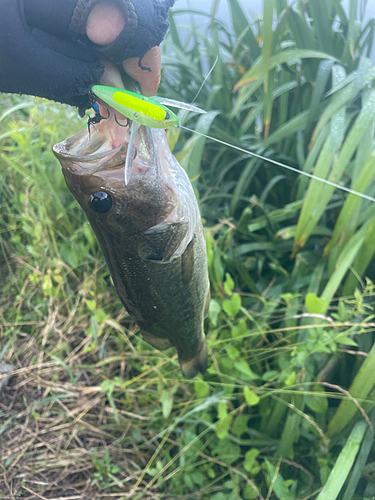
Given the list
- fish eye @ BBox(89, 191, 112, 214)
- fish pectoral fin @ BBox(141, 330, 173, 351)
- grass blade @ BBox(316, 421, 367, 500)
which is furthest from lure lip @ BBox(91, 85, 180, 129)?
grass blade @ BBox(316, 421, 367, 500)

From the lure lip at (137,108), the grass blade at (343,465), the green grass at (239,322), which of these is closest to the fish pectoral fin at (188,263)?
the lure lip at (137,108)

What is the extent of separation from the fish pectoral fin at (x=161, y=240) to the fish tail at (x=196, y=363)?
0.41 m

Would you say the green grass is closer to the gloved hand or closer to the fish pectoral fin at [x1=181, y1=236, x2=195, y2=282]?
the fish pectoral fin at [x1=181, y1=236, x2=195, y2=282]

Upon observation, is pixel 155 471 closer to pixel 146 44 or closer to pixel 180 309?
pixel 180 309

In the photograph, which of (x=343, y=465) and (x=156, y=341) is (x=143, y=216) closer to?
(x=156, y=341)

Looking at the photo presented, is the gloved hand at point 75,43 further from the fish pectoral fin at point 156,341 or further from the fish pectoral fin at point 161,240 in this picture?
the fish pectoral fin at point 156,341

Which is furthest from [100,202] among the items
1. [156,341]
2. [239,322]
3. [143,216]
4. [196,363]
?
[239,322]

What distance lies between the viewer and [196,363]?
3.16 ft

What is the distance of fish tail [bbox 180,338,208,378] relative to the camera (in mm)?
939

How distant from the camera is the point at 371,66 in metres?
1.30

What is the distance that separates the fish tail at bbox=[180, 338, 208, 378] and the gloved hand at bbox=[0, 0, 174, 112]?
72 centimetres

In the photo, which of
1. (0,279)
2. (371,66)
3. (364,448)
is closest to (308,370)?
(364,448)

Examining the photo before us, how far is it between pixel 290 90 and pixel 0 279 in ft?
6.77

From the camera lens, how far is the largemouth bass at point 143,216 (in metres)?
0.53
